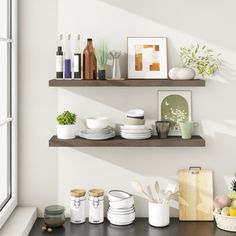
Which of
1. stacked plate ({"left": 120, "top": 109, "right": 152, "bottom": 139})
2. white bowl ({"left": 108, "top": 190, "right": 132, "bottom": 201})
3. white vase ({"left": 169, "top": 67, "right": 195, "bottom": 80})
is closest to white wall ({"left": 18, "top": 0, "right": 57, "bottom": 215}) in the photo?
A: white bowl ({"left": 108, "top": 190, "right": 132, "bottom": 201})

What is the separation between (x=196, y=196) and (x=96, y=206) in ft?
2.04

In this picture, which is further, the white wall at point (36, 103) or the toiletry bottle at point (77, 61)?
the white wall at point (36, 103)

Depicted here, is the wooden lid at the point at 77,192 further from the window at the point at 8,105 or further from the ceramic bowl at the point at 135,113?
the ceramic bowl at the point at 135,113

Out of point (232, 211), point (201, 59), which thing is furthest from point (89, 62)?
point (232, 211)

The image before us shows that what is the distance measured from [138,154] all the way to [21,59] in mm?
931

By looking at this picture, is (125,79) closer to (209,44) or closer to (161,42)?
(161,42)

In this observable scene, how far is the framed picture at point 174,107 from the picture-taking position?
10.2 feet

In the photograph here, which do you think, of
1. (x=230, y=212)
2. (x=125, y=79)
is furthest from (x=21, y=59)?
(x=230, y=212)

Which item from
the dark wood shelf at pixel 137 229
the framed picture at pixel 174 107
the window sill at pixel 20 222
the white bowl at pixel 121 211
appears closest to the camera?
the window sill at pixel 20 222

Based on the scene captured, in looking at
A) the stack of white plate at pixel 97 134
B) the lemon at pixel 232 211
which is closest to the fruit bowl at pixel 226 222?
the lemon at pixel 232 211

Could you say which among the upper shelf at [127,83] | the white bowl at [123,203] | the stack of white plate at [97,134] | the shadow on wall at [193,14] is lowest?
the white bowl at [123,203]

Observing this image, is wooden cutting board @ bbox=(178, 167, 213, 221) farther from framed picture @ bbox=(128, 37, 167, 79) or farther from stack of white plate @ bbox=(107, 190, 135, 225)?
framed picture @ bbox=(128, 37, 167, 79)

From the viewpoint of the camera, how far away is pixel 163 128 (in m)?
3.00

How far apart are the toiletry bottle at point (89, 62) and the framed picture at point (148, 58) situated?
0.23 metres
